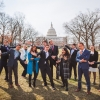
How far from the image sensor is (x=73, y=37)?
46750mm

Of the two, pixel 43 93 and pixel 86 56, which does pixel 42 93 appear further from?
pixel 86 56

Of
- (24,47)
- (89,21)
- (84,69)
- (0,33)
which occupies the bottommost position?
(84,69)

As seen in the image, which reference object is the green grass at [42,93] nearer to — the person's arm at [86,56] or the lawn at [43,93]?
the lawn at [43,93]

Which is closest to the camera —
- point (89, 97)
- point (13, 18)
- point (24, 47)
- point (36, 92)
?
point (89, 97)

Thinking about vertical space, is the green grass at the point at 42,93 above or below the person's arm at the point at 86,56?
below

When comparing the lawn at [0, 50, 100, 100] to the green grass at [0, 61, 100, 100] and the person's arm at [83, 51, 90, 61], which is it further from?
the person's arm at [83, 51, 90, 61]

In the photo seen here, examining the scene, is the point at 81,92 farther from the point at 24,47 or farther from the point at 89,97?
the point at 24,47

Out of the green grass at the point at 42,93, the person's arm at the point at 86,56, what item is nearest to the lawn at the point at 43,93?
the green grass at the point at 42,93

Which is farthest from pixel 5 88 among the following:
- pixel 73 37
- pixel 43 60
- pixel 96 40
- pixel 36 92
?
pixel 73 37

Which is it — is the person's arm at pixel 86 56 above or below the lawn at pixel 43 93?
above

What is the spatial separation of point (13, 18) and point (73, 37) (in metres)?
17.6

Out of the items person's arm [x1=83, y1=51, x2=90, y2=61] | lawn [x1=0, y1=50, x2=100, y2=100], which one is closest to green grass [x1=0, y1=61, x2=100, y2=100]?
lawn [x1=0, y1=50, x2=100, y2=100]

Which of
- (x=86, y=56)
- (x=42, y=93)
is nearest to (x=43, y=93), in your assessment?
(x=42, y=93)

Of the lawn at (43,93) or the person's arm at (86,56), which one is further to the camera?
the person's arm at (86,56)
